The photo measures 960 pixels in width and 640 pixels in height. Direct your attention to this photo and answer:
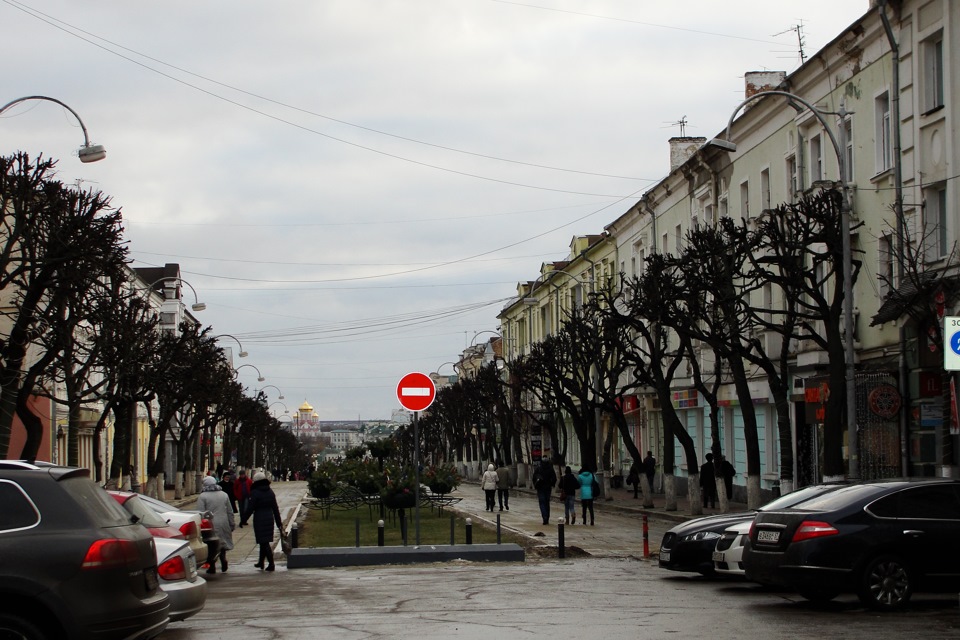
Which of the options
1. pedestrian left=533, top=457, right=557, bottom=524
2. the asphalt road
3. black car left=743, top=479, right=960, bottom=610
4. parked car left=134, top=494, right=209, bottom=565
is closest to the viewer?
the asphalt road

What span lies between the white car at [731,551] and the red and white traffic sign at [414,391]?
18.3ft

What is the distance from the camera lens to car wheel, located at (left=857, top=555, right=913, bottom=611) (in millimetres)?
13531

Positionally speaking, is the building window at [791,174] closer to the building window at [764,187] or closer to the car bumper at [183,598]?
the building window at [764,187]

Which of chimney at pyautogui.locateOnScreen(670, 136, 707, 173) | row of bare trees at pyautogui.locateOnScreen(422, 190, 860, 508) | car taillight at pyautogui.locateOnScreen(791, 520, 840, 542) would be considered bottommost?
car taillight at pyautogui.locateOnScreen(791, 520, 840, 542)

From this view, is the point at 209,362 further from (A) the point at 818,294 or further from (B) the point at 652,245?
(A) the point at 818,294

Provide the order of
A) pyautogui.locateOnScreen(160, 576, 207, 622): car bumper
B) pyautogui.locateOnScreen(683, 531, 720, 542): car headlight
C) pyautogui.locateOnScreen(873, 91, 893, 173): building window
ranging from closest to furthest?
pyautogui.locateOnScreen(160, 576, 207, 622): car bumper < pyautogui.locateOnScreen(683, 531, 720, 542): car headlight < pyautogui.locateOnScreen(873, 91, 893, 173): building window

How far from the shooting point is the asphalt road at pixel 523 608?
39.9ft

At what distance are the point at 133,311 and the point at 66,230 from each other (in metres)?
14.0

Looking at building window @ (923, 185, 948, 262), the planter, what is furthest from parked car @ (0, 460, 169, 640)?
building window @ (923, 185, 948, 262)

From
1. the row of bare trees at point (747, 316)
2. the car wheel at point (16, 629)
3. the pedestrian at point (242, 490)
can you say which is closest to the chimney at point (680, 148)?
the row of bare trees at point (747, 316)

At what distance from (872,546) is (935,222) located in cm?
1569

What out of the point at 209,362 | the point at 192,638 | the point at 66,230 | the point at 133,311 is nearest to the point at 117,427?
the point at 133,311

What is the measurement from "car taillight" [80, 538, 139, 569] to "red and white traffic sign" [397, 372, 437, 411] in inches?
448

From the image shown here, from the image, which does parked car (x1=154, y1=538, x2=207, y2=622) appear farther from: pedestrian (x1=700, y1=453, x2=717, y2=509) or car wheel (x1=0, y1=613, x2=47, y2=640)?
pedestrian (x1=700, y1=453, x2=717, y2=509)
